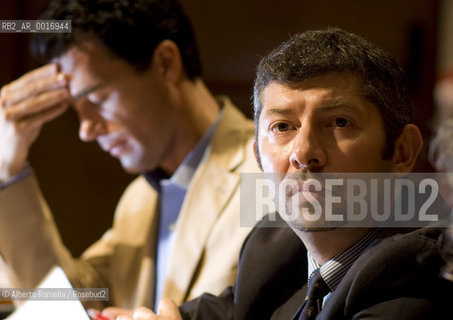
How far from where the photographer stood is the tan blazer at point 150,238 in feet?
3.72

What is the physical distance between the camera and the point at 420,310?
567 mm

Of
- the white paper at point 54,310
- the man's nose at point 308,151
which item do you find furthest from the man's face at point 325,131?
the white paper at point 54,310

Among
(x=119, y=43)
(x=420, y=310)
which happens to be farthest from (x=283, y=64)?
(x=119, y=43)

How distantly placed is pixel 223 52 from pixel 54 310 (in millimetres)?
1164

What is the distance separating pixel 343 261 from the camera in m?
0.66

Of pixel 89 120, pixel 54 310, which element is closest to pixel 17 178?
pixel 89 120

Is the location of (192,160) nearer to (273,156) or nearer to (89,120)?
(89,120)

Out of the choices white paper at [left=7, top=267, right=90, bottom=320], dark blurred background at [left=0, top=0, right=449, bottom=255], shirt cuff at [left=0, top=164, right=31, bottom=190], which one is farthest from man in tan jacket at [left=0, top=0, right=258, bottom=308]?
dark blurred background at [left=0, top=0, right=449, bottom=255]

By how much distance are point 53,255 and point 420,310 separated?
87cm

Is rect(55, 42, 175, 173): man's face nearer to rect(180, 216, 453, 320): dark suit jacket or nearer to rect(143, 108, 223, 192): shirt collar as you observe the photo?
rect(143, 108, 223, 192): shirt collar

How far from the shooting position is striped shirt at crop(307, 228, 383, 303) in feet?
2.18

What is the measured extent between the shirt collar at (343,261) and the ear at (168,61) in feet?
2.43

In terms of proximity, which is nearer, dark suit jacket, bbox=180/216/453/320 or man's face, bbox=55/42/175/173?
dark suit jacket, bbox=180/216/453/320

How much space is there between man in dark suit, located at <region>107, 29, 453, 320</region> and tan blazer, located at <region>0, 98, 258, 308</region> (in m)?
0.41
